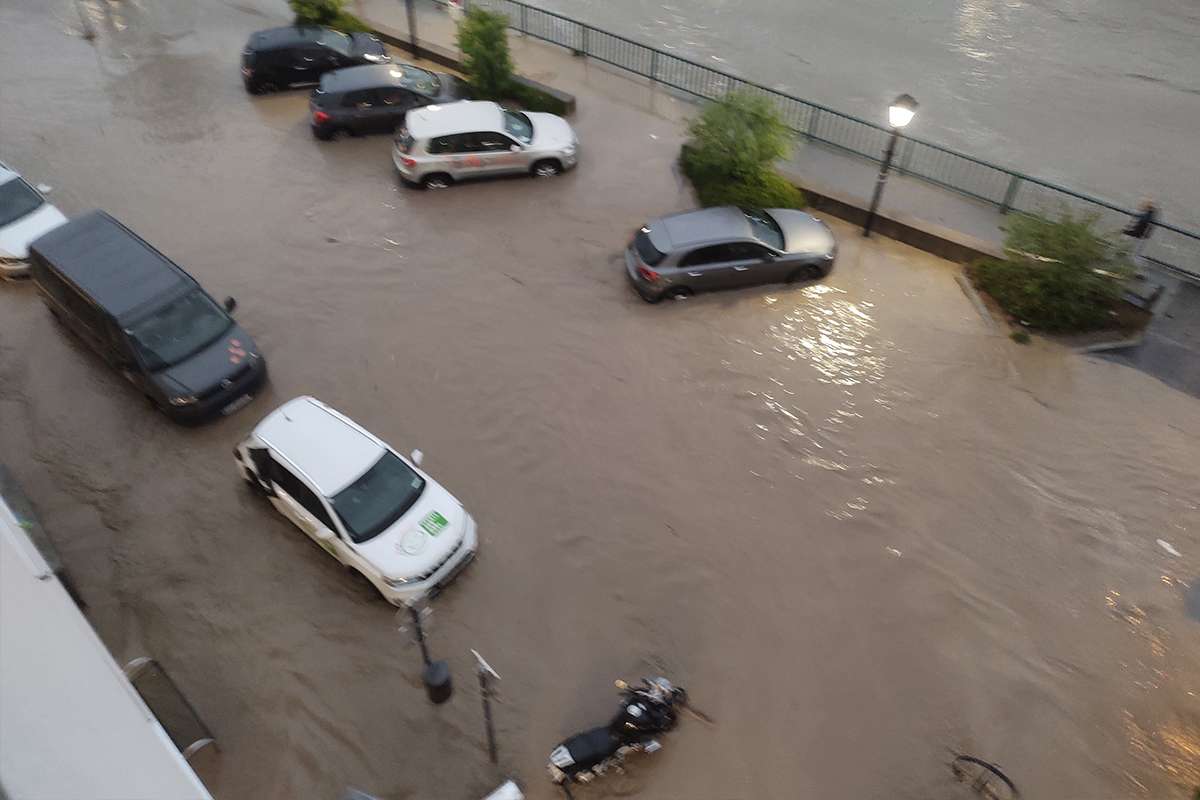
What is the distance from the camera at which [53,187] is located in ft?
57.2

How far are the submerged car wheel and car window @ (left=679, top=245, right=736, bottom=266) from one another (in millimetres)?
5894

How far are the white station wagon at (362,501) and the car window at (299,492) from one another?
0.01 metres

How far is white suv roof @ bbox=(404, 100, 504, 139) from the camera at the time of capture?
1708 cm

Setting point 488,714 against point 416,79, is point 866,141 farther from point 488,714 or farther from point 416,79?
point 488,714

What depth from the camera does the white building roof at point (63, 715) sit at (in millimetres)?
5883

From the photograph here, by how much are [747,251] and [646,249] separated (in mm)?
1787

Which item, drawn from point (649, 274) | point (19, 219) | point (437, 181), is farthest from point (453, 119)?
point (19, 219)

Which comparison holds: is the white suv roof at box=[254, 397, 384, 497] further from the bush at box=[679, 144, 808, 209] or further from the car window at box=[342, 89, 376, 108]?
the car window at box=[342, 89, 376, 108]

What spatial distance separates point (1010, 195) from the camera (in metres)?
16.6

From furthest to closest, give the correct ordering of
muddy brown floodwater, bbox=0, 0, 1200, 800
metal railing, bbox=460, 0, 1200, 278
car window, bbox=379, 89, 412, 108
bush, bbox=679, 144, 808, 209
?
car window, bbox=379, 89, 412, 108, bush, bbox=679, 144, 808, 209, metal railing, bbox=460, 0, 1200, 278, muddy brown floodwater, bbox=0, 0, 1200, 800

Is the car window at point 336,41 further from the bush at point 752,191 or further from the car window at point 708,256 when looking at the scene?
the car window at point 708,256

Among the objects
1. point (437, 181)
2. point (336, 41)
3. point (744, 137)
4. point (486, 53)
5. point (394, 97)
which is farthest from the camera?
point (336, 41)

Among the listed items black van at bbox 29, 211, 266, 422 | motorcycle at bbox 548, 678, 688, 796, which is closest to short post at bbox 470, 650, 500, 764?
motorcycle at bbox 548, 678, 688, 796

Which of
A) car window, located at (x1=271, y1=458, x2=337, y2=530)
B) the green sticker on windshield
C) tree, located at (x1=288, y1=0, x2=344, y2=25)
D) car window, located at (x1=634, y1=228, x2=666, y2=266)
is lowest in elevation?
the green sticker on windshield
